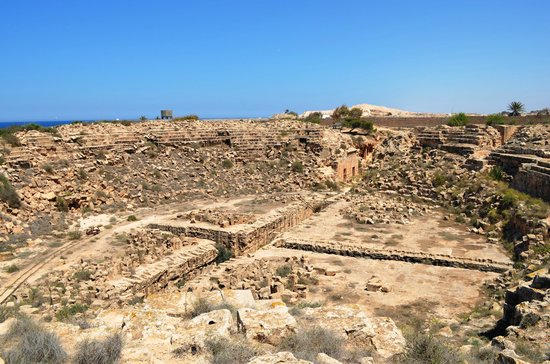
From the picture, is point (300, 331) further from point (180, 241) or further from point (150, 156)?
point (150, 156)

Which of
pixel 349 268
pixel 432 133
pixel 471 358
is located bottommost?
pixel 349 268

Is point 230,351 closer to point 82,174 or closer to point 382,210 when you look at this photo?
point 382,210

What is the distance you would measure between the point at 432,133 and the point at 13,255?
944 inches

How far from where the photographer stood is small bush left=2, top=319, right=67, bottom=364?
4.34 metres

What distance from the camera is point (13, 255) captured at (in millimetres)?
13656

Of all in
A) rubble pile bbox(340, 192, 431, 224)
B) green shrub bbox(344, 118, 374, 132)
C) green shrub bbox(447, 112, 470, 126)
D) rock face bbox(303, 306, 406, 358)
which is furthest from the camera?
green shrub bbox(344, 118, 374, 132)

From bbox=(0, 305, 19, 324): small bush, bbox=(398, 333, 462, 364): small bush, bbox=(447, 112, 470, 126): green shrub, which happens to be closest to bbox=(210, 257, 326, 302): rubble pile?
bbox=(0, 305, 19, 324): small bush

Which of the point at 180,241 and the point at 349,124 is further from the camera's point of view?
the point at 349,124

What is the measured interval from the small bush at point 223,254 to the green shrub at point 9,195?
7.59m

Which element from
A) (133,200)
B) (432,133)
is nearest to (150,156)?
(133,200)

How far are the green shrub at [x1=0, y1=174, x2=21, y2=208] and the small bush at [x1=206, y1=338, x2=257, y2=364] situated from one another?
47.4 ft

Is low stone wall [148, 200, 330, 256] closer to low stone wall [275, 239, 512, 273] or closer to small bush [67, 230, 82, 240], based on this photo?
low stone wall [275, 239, 512, 273]

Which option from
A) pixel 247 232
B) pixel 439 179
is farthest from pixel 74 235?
pixel 439 179

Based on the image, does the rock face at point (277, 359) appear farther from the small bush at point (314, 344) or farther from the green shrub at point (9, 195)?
the green shrub at point (9, 195)
